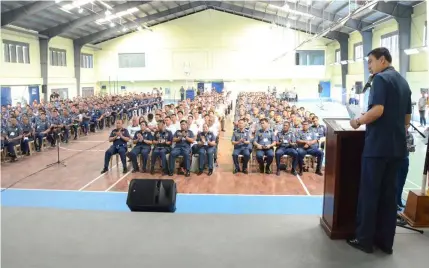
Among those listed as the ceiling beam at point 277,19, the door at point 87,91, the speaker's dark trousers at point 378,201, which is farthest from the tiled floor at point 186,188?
the door at point 87,91

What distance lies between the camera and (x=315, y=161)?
8570 mm

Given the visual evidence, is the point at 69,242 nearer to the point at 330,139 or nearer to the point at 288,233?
the point at 288,233

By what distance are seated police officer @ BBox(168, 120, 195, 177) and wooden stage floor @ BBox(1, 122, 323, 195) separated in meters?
0.26

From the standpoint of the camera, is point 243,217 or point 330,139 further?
point 243,217

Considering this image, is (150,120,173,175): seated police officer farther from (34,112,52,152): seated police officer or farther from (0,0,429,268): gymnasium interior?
(34,112,52,152): seated police officer

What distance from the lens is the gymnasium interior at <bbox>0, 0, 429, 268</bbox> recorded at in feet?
8.28

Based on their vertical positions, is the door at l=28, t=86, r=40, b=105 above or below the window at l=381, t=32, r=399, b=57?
below

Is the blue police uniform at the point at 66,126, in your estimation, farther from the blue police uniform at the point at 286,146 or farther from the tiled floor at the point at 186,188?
the blue police uniform at the point at 286,146

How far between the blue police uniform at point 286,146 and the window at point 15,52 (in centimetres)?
1621

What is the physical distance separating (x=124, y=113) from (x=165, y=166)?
36.1 feet

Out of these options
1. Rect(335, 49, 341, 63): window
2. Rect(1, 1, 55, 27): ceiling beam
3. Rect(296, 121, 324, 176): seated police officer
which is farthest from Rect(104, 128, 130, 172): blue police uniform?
Rect(335, 49, 341, 63): window

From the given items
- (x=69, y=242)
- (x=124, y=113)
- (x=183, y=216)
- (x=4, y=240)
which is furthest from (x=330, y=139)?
(x=124, y=113)

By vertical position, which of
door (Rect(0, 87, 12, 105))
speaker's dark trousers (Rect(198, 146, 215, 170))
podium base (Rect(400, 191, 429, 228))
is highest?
door (Rect(0, 87, 12, 105))

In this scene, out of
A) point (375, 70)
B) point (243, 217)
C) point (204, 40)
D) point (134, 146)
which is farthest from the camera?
point (204, 40)
